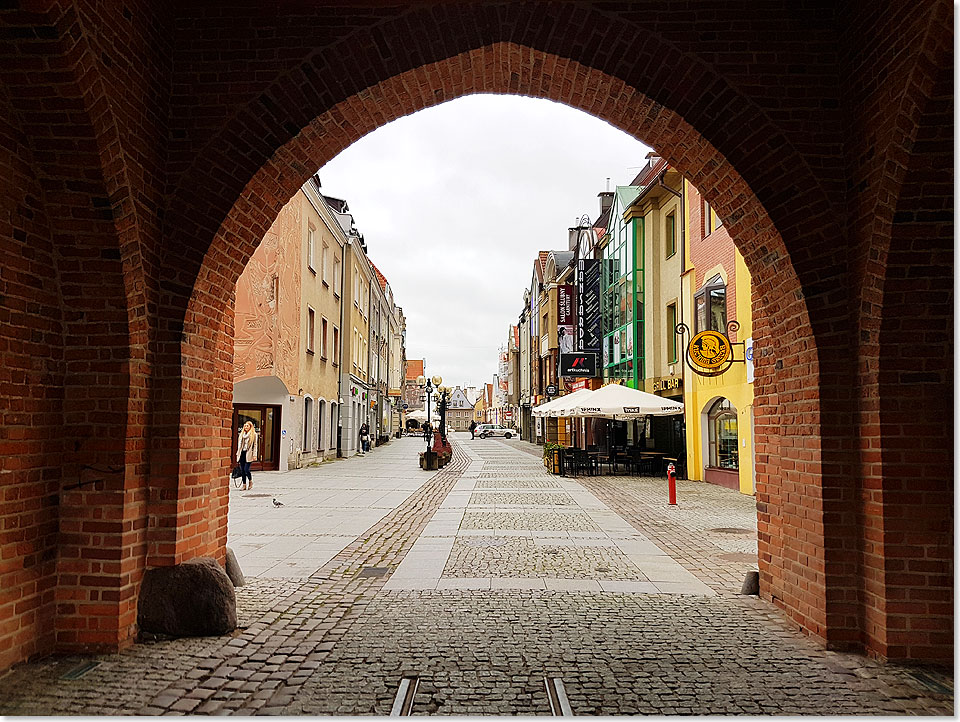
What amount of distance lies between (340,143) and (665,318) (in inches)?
683

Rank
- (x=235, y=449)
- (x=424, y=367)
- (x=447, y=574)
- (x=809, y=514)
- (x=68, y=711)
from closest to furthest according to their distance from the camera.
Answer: (x=68, y=711), (x=809, y=514), (x=447, y=574), (x=235, y=449), (x=424, y=367)

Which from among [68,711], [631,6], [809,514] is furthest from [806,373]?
[68,711]

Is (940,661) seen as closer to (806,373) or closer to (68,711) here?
(806,373)

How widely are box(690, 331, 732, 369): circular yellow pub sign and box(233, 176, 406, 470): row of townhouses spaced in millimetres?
10573

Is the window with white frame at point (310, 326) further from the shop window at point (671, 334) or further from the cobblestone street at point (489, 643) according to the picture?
the cobblestone street at point (489, 643)

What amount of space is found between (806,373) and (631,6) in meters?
2.97

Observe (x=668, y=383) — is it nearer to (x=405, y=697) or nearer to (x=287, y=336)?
(x=287, y=336)

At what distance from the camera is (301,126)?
5.71 m

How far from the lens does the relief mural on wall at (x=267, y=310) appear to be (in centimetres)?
2016

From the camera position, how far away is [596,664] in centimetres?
483

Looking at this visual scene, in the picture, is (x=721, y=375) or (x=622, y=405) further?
(x=622, y=405)

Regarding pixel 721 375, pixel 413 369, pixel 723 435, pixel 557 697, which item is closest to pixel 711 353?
pixel 721 375

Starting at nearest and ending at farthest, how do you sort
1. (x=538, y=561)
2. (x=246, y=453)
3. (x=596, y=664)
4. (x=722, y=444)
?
(x=596, y=664) → (x=538, y=561) → (x=246, y=453) → (x=722, y=444)

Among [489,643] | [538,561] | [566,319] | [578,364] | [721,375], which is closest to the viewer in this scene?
[489,643]
